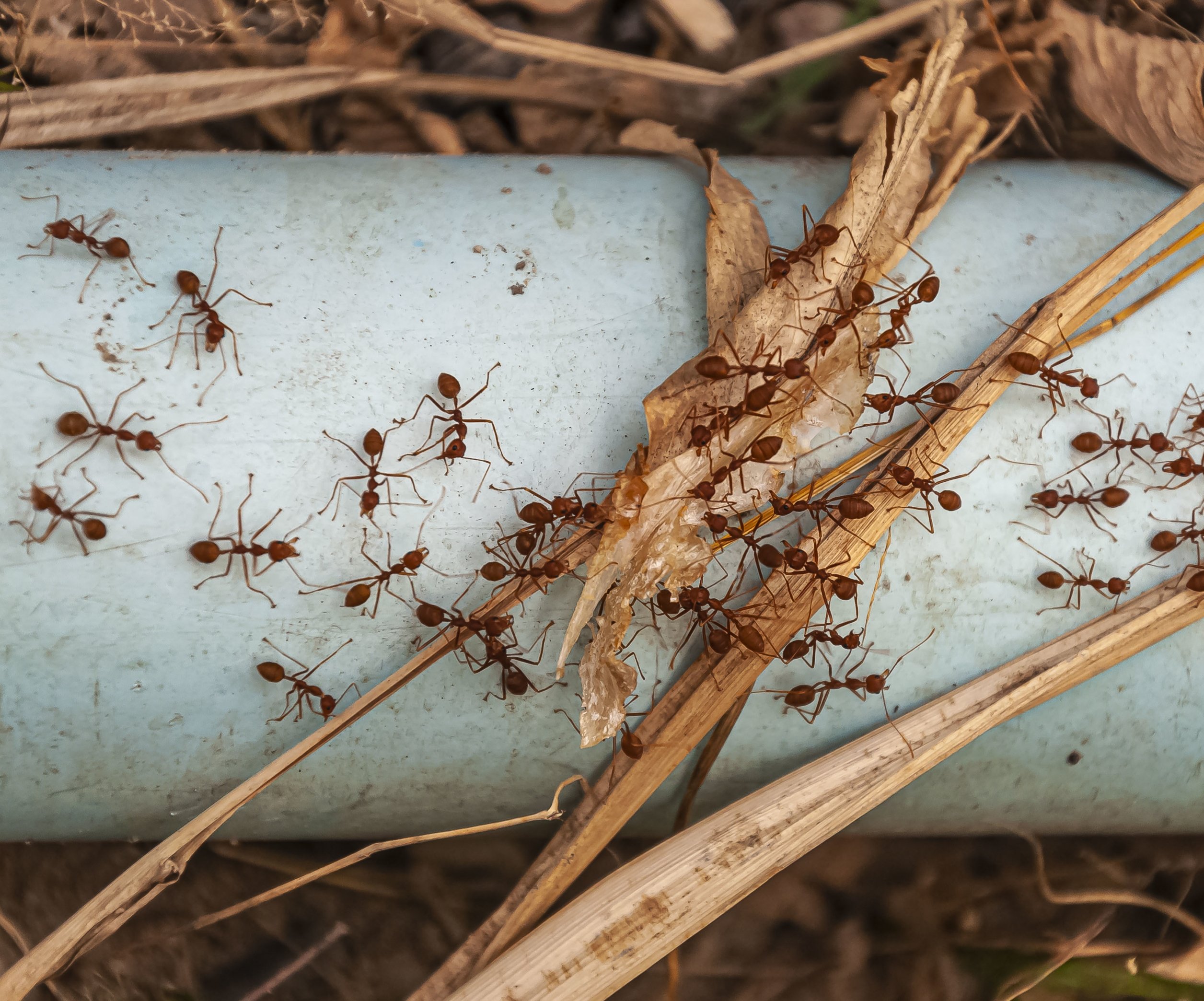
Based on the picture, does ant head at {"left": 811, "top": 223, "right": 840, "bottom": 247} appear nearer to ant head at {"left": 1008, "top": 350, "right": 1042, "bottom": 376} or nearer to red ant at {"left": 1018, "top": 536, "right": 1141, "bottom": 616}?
ant head at {"left": 1008, "top": 350, "right": 1042, "bottom": 376}

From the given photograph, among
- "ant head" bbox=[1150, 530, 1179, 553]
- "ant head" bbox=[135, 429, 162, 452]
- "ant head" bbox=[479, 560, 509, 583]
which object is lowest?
"ant head" bbox=[479, 560, 509, 583]

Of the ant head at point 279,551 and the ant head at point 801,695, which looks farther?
the ant head at point 801,695

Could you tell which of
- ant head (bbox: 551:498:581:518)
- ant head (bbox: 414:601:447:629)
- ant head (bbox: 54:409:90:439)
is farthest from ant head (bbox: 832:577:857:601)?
ant head (bbox: 54:409:90:439)

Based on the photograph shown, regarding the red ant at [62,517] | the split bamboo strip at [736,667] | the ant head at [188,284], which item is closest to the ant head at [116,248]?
the ant head at [188,284]

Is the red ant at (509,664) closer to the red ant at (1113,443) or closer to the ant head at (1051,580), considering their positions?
the ant head at (1051,580)

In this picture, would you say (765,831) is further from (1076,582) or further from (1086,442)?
(1086,442)

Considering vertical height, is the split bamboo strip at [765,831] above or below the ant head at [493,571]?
below

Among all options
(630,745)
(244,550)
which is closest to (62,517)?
(244,550)
